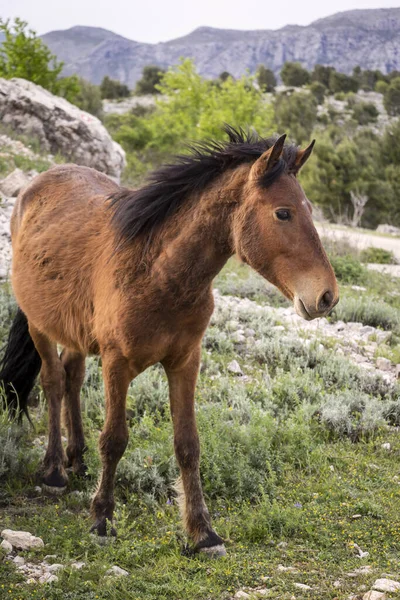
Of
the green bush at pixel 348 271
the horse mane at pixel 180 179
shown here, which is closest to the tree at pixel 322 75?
the green bush at pixel 348 271

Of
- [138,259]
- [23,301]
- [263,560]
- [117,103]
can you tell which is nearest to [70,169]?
[23,301]

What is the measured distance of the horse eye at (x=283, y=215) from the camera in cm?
Answer: 296

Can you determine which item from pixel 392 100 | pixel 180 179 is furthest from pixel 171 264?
pixel 392 100

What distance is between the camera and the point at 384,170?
111 ft

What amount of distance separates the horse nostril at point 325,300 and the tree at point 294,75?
69.4m

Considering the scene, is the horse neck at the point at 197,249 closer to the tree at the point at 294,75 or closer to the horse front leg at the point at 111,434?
the horse front leg at the point at 111,434

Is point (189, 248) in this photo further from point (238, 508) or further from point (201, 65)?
point (201, 65)

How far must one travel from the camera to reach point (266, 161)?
9.66 feet

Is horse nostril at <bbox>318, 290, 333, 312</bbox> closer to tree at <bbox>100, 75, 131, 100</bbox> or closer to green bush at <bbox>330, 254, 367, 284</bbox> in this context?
green bush at <bbox>330, 254, 367, 284</bbox>

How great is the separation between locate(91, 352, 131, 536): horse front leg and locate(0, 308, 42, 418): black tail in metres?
1.57

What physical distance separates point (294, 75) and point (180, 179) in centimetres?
6944

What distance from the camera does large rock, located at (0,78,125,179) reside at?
1563cm

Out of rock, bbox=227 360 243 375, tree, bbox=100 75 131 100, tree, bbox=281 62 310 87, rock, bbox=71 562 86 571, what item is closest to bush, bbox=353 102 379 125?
tree, bbox=281 62 310 87

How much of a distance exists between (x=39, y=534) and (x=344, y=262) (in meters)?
9.18
